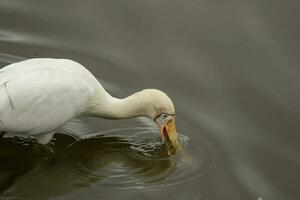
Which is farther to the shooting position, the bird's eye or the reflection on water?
the bird's eye

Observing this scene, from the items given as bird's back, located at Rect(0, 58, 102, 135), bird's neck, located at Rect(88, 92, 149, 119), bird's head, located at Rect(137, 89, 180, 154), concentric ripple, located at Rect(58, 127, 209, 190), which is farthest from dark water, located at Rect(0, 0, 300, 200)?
bird's back, located at Rect(0, 58, 102, 135)

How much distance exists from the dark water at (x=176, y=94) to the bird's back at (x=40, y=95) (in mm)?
435

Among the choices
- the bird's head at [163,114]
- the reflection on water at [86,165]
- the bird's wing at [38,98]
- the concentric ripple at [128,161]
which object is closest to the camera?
the bird's wing at [38,98]

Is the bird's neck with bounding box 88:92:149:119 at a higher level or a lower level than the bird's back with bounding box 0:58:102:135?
higher

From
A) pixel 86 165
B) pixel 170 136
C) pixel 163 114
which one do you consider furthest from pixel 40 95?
A: pixel 170 136

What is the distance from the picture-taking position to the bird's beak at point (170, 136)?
6.86 metres

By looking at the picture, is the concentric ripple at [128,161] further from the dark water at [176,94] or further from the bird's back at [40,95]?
the bird's back at [40,95]

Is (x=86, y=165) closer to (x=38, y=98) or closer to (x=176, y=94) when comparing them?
(x=38, y=98)

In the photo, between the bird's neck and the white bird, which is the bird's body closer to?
the white bird

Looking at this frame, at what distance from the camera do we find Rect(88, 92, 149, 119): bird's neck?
270 inches

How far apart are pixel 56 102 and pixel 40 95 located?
160 millimetres

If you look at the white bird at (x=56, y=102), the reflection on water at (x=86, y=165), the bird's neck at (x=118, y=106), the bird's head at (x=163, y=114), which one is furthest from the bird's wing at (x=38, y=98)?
the bird's head at (x=163, y=114)

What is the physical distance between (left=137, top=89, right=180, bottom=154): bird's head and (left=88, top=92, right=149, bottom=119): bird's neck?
0.05 meters

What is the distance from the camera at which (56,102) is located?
6.46 meters
